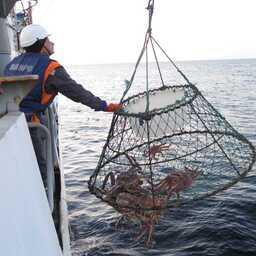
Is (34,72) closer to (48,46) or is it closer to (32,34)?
(32,34)

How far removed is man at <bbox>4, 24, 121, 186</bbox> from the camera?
4293 millimetres

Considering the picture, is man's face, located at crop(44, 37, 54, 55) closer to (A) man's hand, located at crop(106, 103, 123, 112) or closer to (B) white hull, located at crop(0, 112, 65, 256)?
(A) man's hand, located at crop(106, 103, 123, 112)

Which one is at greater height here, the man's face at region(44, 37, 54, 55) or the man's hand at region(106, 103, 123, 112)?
the man's face at region(44, 37, 54, 55)

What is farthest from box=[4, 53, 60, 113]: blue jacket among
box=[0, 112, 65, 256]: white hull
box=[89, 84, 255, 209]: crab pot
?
box=[0, 112, 65, 256]: white hull

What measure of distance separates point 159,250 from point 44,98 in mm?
4382

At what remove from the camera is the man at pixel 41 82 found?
14.1 feet

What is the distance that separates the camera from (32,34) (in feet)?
14.6

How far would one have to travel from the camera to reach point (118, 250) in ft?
25.3

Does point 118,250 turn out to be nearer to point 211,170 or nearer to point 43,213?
point 211,170

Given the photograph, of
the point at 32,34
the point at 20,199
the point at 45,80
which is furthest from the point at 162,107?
the point at 20,199

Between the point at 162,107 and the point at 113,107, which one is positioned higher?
the point at 113,107

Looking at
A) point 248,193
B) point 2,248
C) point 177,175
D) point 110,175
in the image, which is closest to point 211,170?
point 248,193

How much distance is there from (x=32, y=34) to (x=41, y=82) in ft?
1.82

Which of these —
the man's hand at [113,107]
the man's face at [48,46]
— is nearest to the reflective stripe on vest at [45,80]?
the man's face at [48,46]
